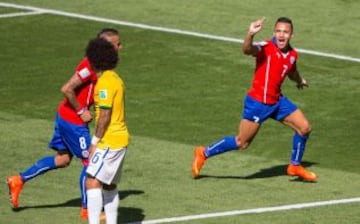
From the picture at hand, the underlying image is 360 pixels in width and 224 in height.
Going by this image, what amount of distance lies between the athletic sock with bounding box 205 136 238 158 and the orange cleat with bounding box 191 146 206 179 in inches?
2.7

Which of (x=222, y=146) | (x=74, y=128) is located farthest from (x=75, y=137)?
(x=222, y=146)

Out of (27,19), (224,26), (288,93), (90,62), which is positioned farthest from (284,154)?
(27,19)

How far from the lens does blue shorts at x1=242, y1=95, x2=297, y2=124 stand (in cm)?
1850

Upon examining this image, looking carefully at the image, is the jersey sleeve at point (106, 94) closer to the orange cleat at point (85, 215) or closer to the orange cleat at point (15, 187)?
the orange cleat at point (85, 215)

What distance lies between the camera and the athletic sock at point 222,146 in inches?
736

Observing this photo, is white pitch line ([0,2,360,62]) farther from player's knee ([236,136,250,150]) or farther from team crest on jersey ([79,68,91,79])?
team crest on jersey ([79,68,91,79])

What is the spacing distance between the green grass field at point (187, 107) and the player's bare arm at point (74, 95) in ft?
4.20

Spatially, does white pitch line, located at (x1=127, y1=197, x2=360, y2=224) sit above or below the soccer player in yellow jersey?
below

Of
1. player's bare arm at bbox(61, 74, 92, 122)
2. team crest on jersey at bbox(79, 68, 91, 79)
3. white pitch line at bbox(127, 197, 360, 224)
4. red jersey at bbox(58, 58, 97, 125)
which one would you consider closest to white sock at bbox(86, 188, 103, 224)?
white pitch line at bbox(127, 197, 360, 224)

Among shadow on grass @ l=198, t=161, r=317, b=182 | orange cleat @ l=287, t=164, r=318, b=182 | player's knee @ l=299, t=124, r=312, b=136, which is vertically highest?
player's knee @ l=299, t=124, r=312, b=136

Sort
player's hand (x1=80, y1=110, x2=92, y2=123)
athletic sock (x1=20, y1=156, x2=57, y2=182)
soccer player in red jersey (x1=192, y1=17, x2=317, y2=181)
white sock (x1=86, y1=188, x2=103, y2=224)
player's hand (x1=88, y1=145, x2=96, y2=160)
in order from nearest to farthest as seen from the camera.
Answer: player's hand (x1=88, y1=145, x2=96, y2=160)
white sock (x1=86, y1=188, x2=103, y2=224)
player's hand (x1=80, y1=110, x2=92, y2=123)
athletic sock (x1=20, y1=156, x2=57, y2=182)
soccer player in red jersey (x1=192, y1=17, x2=317, y2=181)

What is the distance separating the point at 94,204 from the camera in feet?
50.5

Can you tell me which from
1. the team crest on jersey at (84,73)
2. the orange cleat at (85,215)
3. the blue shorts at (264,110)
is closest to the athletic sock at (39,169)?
the orange cleat at (85,215)

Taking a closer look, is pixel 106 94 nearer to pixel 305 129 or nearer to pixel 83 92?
pixel 83 92
